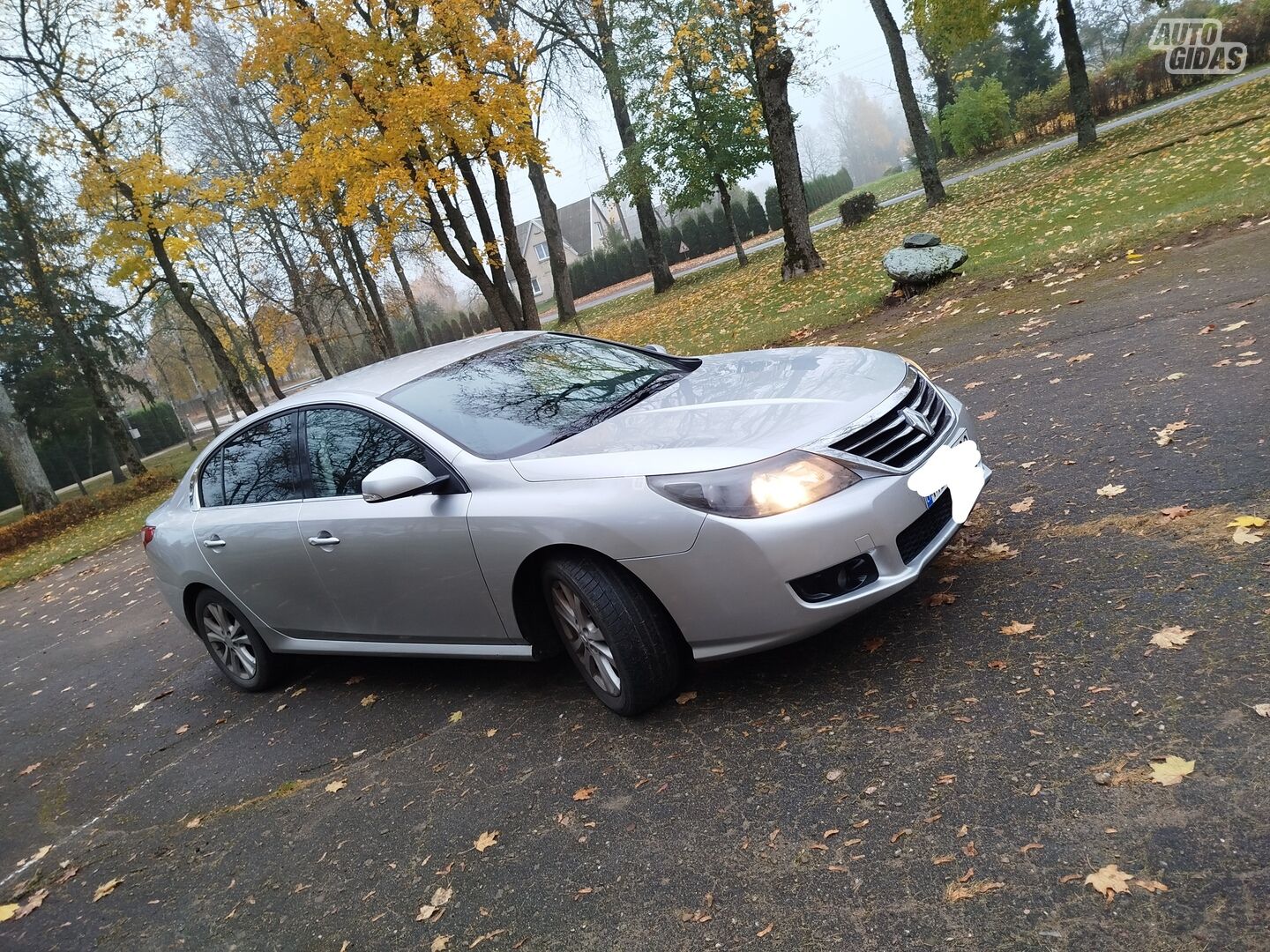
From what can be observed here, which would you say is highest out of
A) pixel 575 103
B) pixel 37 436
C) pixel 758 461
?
pixel 575 103

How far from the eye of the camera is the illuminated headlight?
3080 mm

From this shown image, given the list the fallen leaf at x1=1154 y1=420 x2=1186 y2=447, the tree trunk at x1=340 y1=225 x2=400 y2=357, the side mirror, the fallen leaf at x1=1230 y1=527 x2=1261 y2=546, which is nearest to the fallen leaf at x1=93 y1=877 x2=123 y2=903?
the side mirror

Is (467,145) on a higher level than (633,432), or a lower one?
higher

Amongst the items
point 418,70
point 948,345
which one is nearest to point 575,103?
point 418,70

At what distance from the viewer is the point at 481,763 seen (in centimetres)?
374

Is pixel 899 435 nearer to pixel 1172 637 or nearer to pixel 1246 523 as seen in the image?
pixel 1172 637

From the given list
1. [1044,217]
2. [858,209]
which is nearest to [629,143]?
[858,209]

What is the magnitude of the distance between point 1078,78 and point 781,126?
884 cm

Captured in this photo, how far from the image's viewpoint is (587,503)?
3.30 m

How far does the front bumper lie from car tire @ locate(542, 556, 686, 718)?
12cm

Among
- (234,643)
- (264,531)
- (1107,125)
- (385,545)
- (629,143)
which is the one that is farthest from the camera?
(629,143)

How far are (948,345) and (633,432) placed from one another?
6575mm

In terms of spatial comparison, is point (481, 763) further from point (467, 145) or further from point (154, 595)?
point (467, 145)

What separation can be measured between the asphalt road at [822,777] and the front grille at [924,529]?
42 centimetres
